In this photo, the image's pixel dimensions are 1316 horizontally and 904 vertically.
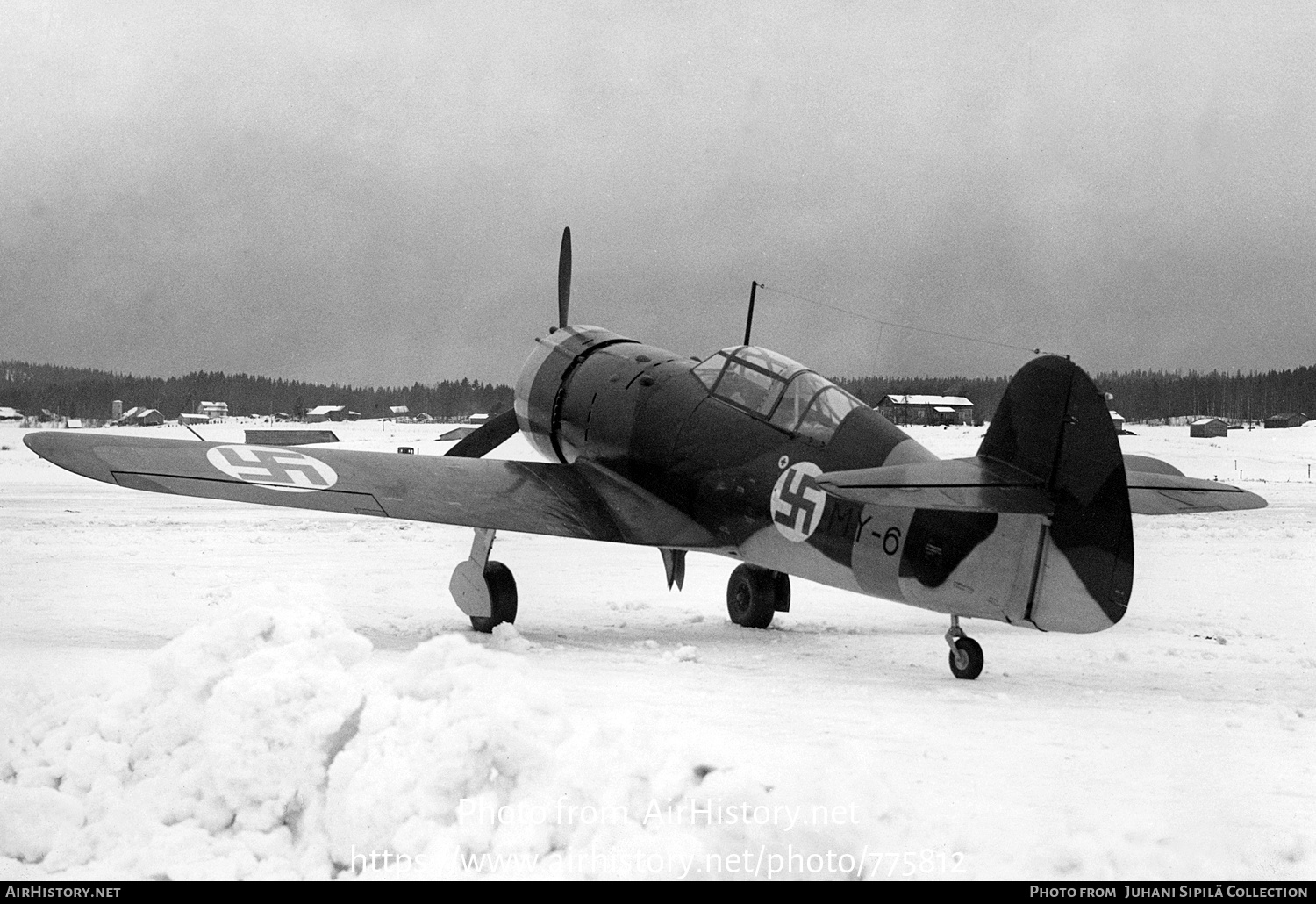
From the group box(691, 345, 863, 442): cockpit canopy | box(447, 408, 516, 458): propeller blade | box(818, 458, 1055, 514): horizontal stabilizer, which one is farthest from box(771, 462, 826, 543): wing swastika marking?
box(447, 408, 516, 458): propeller blade

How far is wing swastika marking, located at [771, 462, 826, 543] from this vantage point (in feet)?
25.4

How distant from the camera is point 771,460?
8258 mm

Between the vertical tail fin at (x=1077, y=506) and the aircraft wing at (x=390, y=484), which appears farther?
the aircraft wing at (x=390, y=484)

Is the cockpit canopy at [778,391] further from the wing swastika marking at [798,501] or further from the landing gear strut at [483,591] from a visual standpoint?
the landing gear strut at [483,591]

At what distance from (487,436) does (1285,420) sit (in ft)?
136

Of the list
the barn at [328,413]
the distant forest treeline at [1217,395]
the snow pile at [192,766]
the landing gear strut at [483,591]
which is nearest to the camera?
the snow pile at [192,766]

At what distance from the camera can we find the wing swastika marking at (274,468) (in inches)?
319

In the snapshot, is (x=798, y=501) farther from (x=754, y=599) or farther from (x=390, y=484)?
(x=390, y=484)

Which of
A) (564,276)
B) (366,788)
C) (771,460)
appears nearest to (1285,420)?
(564,276)

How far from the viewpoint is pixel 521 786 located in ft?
11.7

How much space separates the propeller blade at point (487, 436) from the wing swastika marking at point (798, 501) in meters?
4.35

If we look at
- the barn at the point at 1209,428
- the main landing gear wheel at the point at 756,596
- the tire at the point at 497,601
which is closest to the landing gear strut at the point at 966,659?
the main landing gear wheel at the point at 756,596

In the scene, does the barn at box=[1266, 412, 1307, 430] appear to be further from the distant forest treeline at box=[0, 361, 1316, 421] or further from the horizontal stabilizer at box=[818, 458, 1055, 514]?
the horizontal stabilizer at box=[818, 458, 1055, 514]
